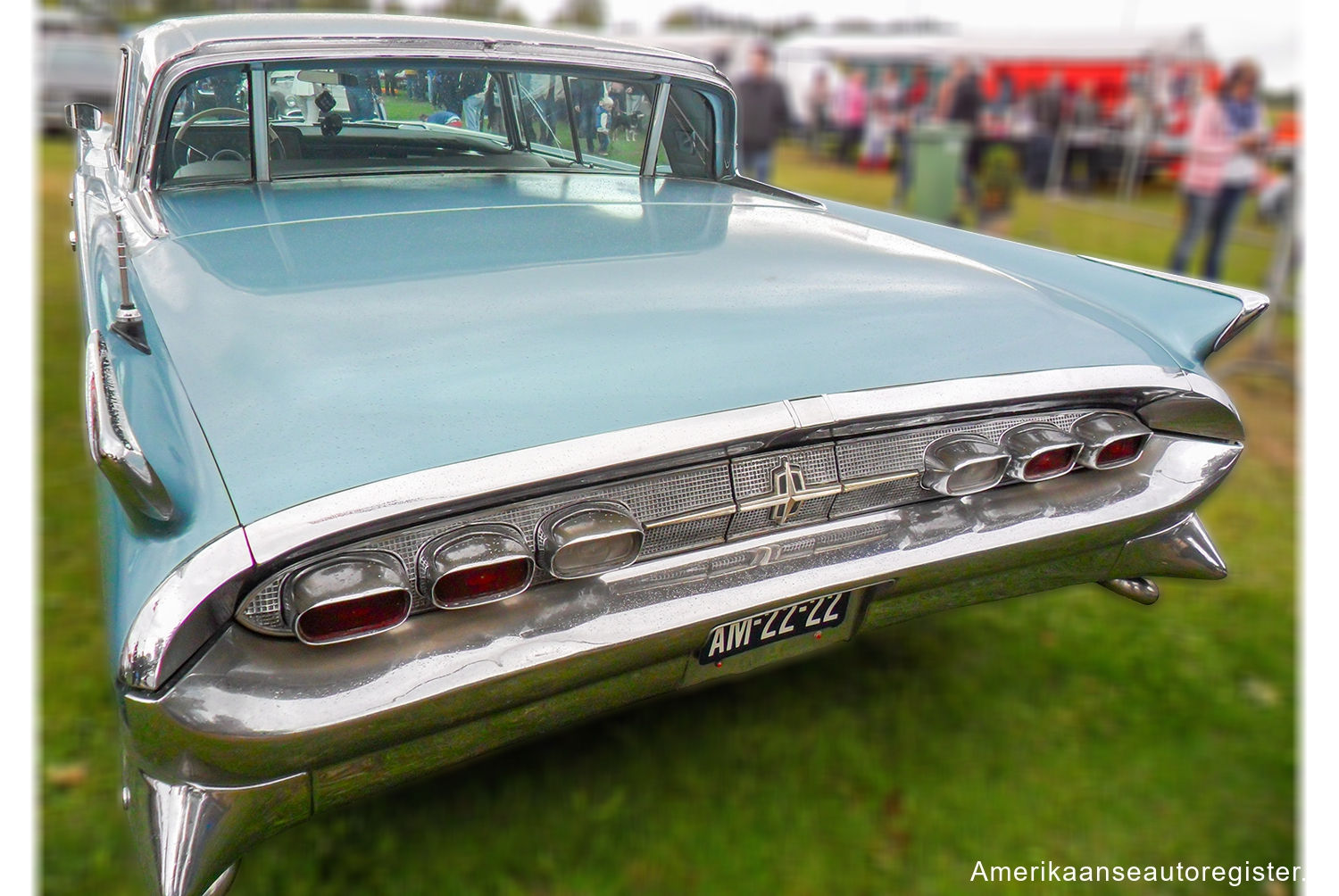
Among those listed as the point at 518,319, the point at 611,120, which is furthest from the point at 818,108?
the point at 518,319

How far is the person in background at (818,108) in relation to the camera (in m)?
16.4

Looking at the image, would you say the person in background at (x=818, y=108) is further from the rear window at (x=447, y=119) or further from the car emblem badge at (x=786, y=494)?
the car emblem badge at (x=786, y=494)

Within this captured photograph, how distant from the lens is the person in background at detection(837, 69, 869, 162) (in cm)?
1564

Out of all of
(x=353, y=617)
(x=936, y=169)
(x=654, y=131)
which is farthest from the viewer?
(x=936, y=169)

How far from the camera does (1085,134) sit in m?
13.8

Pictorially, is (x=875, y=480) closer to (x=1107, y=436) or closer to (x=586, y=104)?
(x=1107, y=436)

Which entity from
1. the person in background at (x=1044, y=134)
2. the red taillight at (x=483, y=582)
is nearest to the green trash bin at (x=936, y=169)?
the person in background at (x=1044, y=134)

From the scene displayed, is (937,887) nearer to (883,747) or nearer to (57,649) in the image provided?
(883,747)

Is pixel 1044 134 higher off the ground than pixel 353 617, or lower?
lower

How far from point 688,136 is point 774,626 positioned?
1658 mm

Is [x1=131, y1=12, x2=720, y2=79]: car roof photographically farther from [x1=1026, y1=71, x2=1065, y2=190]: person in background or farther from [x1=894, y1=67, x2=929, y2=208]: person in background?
[x1=1026, y1=71, x2=1065, y2=190]: person in background

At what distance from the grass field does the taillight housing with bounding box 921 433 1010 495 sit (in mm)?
783

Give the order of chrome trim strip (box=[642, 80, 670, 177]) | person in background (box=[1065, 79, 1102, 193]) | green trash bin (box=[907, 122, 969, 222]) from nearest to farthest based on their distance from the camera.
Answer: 1. chrome trim strip (box=[642, 80, 670, 177])
2. green trash bin (box=[907, 122, 969, 222])
3. person in background (box=[1065, 79, 1102, 193])

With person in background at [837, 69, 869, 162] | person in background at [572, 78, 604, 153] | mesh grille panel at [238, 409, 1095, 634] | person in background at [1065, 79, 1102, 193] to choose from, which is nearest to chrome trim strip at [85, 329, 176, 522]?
mesh grille panel at [238, 409, 1095, 634]
